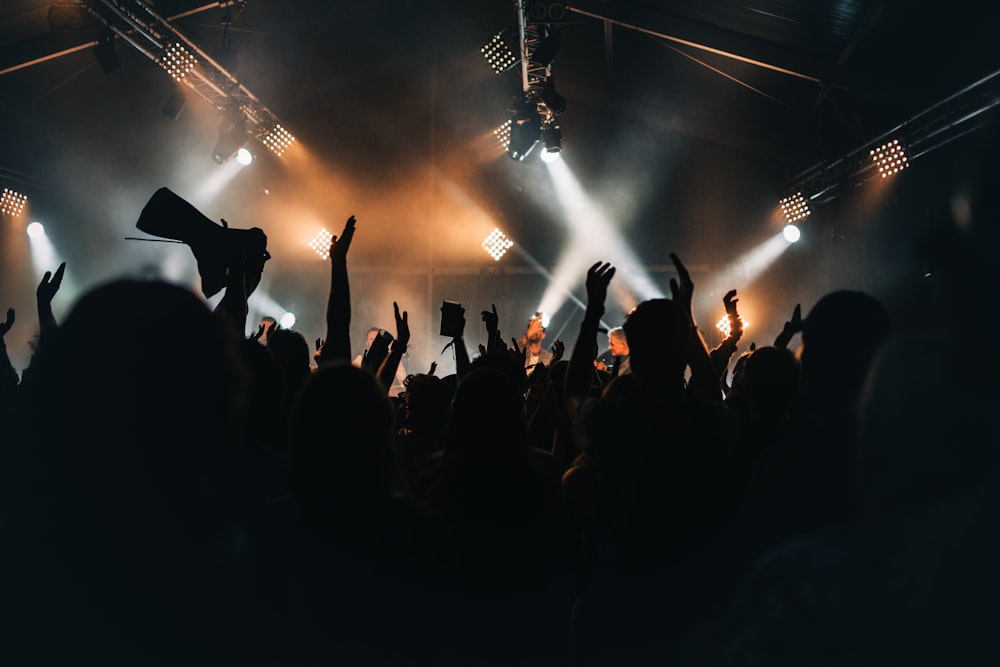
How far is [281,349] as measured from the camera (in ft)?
8.72

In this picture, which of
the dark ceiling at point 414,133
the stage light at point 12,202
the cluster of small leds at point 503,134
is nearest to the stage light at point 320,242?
the dark ceiling at point 414,133

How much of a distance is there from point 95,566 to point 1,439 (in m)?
1.45

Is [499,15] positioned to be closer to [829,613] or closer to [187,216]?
[187,216]

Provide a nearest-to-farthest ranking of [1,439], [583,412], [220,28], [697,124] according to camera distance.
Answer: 1. [583,412]
2. [1,439]
3. [220,28]
4. [697,124]

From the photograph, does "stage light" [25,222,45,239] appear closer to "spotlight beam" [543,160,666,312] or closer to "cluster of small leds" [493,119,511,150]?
"cluster of small leds" [493,119,511,150]

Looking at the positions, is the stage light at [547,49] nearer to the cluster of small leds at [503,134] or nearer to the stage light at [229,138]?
the cluster of small leds at [503,134]

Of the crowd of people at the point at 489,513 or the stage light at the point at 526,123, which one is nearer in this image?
the crowd of people at the point at 489,513

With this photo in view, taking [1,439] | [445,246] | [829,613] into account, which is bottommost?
[829,613]

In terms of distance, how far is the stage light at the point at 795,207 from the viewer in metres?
10.1

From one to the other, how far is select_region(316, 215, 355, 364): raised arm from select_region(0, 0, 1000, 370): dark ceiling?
28.1 ft

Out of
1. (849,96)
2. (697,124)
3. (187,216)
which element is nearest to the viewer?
(187,216)

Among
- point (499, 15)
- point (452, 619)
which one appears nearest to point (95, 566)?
point (452, 619)

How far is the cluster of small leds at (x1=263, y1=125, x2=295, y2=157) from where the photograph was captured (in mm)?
11852

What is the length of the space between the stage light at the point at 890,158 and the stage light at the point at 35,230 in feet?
45.8
